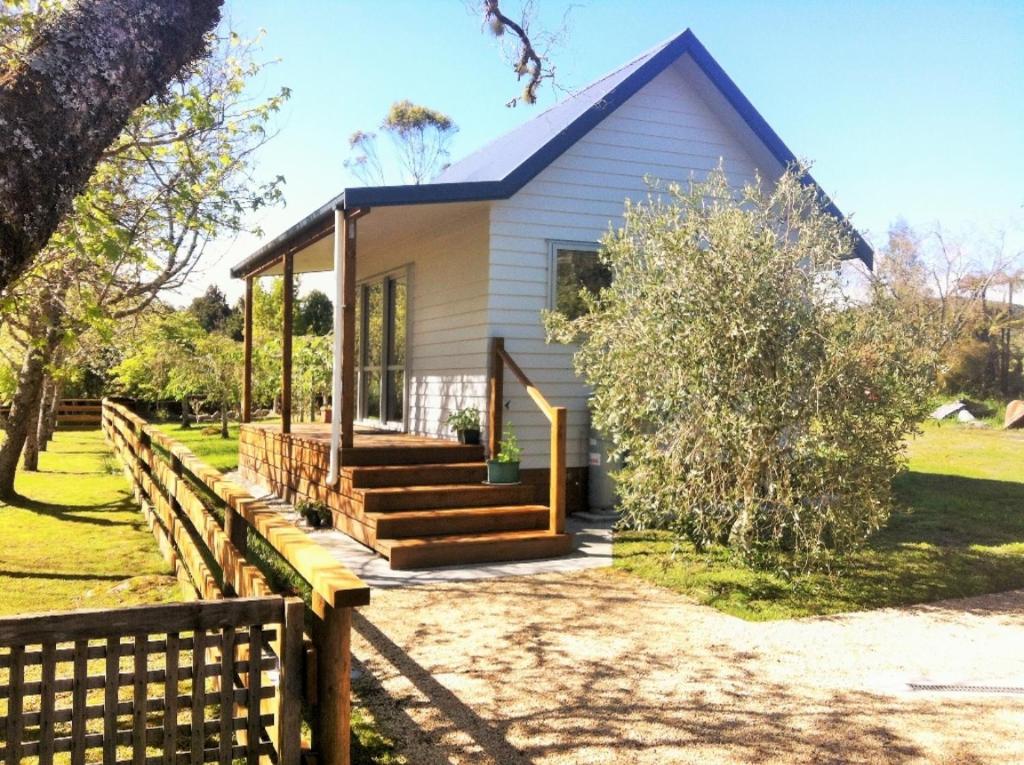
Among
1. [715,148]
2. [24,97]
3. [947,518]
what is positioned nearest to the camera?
[24,97]

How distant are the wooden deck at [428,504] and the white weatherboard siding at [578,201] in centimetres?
109

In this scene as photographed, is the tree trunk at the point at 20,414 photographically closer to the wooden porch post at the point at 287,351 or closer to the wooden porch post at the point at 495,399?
the wooden porch post at the point at 287,351

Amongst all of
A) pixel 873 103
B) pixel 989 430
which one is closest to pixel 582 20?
pixel 873 103

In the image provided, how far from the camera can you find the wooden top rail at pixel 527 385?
7336mm

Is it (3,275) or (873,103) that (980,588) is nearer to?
(3,275)

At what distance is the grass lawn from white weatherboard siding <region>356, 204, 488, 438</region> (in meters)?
2.66

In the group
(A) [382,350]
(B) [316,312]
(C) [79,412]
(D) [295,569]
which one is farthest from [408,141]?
(D) [295,569]

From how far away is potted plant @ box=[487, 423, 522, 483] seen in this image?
8.10 meters

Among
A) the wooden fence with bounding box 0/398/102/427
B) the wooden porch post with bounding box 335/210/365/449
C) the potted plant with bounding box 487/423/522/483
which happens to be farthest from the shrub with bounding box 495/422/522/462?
the wooden fence with bounding box 0/398/102/427

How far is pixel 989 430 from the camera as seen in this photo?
2053cm

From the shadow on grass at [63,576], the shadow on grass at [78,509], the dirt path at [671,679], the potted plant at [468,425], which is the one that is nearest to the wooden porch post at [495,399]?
the potted plant at [468,425]

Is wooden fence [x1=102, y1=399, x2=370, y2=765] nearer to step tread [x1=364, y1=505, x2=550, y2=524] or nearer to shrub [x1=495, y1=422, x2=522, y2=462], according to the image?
Answer: step tread [x1=364, y1=505, x2=550, y2=524]

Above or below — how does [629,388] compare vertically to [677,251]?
below

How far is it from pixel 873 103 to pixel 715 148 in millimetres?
6729
